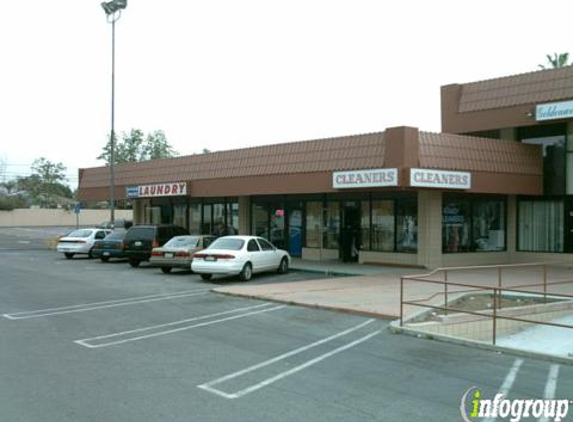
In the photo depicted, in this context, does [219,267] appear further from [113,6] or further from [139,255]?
[113,6]

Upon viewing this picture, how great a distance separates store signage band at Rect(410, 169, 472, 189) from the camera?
19781mm

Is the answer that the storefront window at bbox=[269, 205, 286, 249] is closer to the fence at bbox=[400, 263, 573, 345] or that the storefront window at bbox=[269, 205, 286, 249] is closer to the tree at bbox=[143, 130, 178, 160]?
the fence at bbox=[400, 263, 573, 345]

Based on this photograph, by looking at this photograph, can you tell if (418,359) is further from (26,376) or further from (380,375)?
(26,376)

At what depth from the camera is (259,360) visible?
855 cm

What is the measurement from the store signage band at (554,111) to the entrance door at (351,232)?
24.4 ft

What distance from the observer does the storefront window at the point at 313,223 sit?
1035 inches

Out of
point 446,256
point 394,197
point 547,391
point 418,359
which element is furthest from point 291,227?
point 547,391

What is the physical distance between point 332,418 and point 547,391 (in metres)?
2.86

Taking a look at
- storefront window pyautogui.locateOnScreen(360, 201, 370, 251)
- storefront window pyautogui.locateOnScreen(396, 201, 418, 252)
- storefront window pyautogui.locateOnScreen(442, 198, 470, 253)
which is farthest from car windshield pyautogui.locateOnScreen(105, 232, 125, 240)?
storefront window pyautogui.locateOnScreen(442, 198, 470, 253)

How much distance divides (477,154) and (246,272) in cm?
932

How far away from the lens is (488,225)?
24062mm

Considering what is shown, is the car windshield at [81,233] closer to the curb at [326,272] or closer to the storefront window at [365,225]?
the curb at [326,272]

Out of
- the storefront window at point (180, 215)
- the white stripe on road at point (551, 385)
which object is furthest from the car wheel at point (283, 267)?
the white stripe on road at point (551, 385)

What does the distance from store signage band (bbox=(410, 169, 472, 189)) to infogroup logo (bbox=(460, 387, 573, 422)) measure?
43.5 ft
